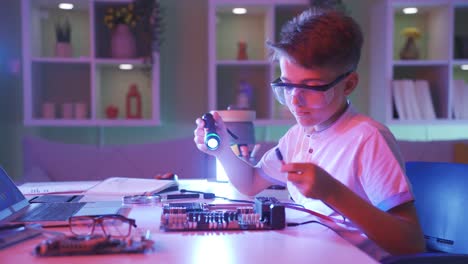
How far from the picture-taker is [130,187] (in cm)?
155

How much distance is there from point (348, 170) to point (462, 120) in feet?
7.86

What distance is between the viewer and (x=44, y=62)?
310 cm

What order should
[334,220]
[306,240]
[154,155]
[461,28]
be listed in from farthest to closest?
[461,28] → [154,155] → [334,220] → [306,240]

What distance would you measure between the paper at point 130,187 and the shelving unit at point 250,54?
1523 millimetres

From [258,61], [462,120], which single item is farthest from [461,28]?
[258,61]

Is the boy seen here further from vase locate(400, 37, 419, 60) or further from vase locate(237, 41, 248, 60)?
vase locate(400, 37, 419, 60)

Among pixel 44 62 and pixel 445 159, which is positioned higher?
pixel 44 62

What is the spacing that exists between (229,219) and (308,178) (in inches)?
8.1

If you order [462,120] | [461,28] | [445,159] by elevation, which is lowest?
[445,159]

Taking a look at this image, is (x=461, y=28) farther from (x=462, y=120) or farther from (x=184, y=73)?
(x=184, y=73)

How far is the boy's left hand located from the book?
254 centimetres

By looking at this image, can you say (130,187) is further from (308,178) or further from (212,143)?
(308,178)

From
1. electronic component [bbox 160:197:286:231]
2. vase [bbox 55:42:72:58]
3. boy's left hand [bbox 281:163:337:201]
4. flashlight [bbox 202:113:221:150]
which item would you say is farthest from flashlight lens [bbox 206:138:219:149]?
vase [bbox 55:42:72:58]

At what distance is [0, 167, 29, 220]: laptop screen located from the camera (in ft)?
3.32
